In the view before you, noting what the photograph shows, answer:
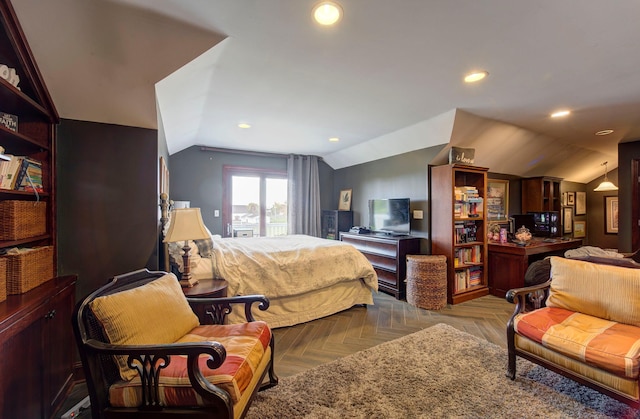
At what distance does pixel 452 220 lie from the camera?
11.6 feet

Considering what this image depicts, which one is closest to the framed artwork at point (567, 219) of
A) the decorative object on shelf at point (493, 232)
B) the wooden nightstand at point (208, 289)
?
the decorative object on shelf at point (493, 232)

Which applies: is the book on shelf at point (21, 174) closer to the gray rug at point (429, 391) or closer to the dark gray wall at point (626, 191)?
the gray rug at point (429, 391)

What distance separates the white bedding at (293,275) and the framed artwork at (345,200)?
248 cm

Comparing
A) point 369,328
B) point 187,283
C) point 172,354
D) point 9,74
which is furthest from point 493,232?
point 9,74

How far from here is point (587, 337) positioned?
1.61 m

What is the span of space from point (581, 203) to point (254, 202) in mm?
8544

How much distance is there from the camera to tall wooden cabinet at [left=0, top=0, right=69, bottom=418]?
49.6 inches

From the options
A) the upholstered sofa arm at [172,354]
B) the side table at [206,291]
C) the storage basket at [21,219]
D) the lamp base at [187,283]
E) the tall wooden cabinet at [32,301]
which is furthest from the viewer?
the lamp base at [187,283]

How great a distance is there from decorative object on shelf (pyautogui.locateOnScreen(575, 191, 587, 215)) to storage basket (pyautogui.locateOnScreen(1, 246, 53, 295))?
32.7 ft

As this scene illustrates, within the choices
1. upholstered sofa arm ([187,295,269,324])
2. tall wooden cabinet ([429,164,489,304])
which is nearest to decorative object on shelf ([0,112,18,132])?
upholstered sofa arm ([187,295,269,324])

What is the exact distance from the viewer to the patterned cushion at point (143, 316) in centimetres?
126

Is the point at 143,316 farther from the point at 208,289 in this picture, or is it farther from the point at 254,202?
the point at 254,202

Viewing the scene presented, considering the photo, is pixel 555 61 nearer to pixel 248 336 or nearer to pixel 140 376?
pixel 248 336

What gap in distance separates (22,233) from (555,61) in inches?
155
